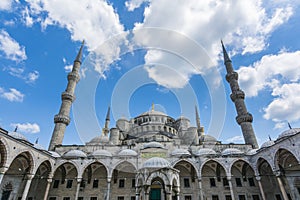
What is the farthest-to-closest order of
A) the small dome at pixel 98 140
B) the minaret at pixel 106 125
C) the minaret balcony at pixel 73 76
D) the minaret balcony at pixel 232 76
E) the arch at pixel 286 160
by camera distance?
the minaret at pixel 106 125, the minaret balcony at pixel 232 76, the minaret balcony at pixel 73 76, the small dome at pixel 98 140, the arch at pixel 286 160

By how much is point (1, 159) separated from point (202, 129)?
3194 centimetres

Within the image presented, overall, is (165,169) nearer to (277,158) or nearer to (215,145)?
(277,158)

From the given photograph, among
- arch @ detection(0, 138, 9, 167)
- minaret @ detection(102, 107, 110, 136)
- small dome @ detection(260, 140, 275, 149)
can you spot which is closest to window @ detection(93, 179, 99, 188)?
arch @ detection(0, 138, 9, 167)

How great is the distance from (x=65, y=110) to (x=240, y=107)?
27.1 meters

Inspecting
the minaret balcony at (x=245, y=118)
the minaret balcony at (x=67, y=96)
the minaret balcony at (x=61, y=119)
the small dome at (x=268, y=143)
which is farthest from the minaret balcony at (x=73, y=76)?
the small dome at (x=268, y=143)

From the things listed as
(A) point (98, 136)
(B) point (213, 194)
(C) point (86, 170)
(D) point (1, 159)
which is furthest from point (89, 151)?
(B) point (213, 194)

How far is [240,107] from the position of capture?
88.5ft

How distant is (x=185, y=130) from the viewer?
30859 mm

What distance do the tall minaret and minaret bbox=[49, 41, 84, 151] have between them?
1032 inches

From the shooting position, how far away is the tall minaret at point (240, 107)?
24.7m

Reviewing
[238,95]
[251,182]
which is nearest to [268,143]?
[251,182]

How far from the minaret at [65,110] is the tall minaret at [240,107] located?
26224 mm

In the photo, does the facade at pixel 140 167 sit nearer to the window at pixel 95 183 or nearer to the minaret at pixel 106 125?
the window at pixel 95 183

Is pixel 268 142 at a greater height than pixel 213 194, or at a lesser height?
greater
